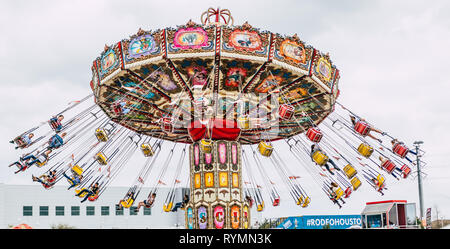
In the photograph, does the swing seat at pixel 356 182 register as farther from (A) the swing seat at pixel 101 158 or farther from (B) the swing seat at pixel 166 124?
(A) the swing seat at pixel 101 158

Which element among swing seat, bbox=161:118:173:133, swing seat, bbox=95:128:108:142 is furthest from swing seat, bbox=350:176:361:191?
swing seat, bbox=95:128:108:142

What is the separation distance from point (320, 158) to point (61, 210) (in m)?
28.2

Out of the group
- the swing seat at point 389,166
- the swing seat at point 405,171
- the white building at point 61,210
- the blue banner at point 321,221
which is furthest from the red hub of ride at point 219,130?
the white building at point 61,210

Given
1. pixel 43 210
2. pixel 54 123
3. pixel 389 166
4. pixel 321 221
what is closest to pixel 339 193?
pixel 389 166

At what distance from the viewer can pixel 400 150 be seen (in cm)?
1551

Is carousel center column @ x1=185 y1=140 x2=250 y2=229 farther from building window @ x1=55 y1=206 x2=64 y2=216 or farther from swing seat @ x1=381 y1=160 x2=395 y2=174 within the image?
building window @ x1=55 y1=206 x2=64 y2=216

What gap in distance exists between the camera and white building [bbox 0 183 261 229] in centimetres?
3566

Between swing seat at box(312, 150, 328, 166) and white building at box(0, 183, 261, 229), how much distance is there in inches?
1039

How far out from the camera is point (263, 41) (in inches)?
546

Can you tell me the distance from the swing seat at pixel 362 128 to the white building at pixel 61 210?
26.6 metres

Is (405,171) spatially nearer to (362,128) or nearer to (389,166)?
(389,166)
